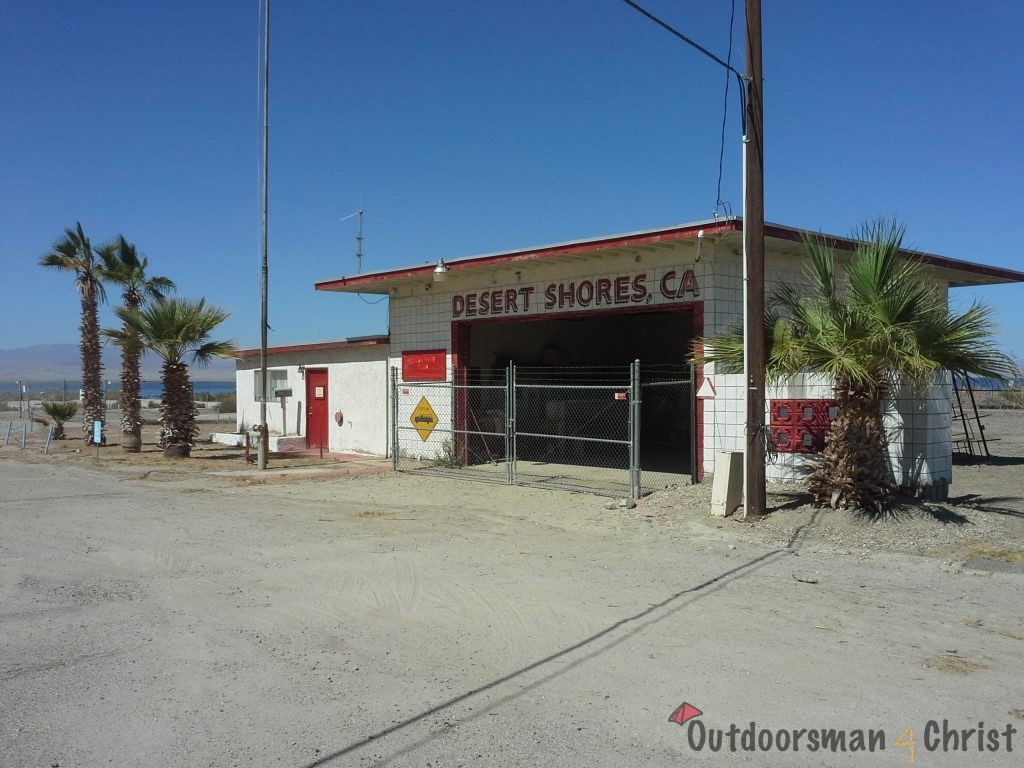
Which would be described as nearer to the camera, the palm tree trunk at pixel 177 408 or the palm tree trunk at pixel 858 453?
the palm tree trunk at pixel 858 453

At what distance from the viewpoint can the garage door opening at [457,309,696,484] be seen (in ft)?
65.8

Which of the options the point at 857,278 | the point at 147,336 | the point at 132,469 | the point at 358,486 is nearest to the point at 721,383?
the point at 857,278

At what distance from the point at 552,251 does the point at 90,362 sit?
58.7ft

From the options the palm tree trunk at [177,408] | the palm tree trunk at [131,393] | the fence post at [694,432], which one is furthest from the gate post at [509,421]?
the palm tree trunk at [131,393]

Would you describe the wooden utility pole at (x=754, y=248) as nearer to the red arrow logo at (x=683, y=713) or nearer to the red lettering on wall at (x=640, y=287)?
the red lettering on wall at (x=640, y=287)

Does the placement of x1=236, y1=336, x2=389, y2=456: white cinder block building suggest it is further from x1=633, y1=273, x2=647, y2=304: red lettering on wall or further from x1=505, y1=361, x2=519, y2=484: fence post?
x1=633, y1=273, x2=647, y2=304: red lettering on wall

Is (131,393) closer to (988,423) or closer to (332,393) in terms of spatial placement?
(332,393)

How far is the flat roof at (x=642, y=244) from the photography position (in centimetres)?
1353

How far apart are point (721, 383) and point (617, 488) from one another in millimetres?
2582

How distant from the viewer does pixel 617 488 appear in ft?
48.2

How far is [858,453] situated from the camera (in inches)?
418

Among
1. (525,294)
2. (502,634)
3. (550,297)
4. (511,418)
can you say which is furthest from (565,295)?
(502,634)

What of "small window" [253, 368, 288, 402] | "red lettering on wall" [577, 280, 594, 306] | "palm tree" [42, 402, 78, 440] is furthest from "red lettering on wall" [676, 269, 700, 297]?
"palm tree" [42, 402, 78, 440]

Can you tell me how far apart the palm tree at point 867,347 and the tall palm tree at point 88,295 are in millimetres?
20853
